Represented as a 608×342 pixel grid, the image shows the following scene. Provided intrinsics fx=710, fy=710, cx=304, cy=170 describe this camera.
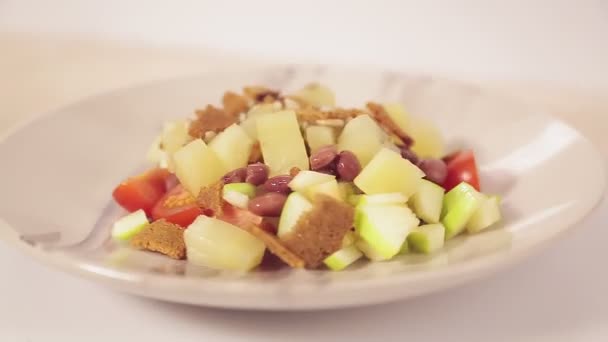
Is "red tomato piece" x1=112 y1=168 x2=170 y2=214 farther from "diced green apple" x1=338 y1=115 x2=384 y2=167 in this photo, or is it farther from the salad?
Answer: "diced green apple" x1=338 y1=115 x2=384 y2=167

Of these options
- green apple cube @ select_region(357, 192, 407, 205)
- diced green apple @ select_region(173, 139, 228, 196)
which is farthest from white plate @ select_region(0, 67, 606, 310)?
diced green apple @ select_region(173, 139, 228, 196)

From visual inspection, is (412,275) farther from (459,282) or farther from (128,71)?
(128,71)

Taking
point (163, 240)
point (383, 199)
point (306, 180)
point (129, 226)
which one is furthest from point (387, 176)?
point (129, 226)

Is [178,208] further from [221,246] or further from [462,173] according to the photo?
[462,173]

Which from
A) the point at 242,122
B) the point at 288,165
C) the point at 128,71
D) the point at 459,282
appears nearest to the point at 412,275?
the point at 459,282

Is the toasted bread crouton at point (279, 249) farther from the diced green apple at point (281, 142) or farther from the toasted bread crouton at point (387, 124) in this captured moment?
the toasted bread crouton at point (387, 124)
